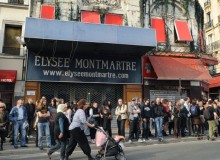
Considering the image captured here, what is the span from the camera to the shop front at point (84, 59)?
542 inches

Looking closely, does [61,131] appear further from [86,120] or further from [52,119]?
[52,119]

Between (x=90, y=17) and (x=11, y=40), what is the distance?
5097mm

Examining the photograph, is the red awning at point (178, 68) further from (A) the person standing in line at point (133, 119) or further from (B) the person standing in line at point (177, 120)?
(A) the person standing in line at point (133, 119)

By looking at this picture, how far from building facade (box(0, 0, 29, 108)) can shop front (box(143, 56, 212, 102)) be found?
7800 millimetres

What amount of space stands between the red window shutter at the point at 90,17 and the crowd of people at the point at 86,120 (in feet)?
20.4

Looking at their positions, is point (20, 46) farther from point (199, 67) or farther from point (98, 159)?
point (199, 67)

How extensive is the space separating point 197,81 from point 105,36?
8.19 metres

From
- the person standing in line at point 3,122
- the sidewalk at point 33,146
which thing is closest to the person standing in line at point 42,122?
the sidewalk at point 33,146

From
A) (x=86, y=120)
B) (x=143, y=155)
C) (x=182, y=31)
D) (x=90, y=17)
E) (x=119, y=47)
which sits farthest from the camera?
(x=182, y=31)

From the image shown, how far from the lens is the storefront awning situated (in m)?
13.4

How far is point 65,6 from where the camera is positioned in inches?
651

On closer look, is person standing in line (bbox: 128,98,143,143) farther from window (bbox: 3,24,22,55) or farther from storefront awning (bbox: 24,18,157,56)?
window (bbox: 3,24,22,55)

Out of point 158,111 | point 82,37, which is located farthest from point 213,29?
point 158,111

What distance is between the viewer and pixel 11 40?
16.1 meters
